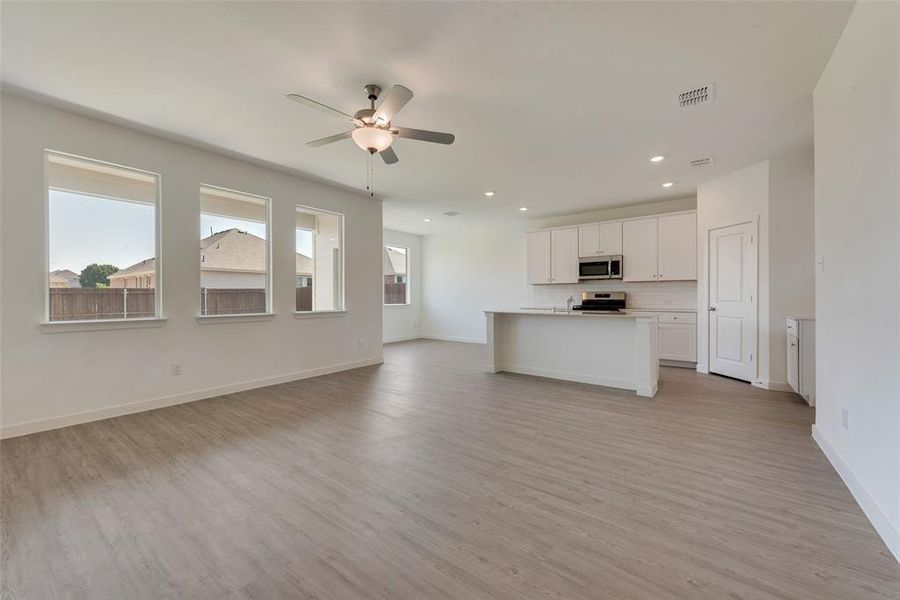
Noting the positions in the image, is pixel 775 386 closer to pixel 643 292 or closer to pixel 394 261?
pixel 643 292

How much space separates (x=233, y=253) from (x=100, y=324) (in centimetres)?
147

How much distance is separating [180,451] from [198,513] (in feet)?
3.32

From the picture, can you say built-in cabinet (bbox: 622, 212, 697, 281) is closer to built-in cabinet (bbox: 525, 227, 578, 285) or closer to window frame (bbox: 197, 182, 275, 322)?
built-in cabinet (bbox: 525, 227, 578, 285)

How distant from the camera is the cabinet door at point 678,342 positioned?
5703 millimetres

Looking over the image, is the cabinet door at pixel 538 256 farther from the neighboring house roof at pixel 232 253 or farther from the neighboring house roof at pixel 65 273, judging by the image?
the neighboring house roof at pixel 65 273

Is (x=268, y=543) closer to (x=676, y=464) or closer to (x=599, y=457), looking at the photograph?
(x=599, y=457)

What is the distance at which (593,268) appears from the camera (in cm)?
670

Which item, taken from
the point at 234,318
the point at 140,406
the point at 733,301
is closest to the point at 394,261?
the point at 234,318

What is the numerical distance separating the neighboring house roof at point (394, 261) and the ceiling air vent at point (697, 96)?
6878 mm

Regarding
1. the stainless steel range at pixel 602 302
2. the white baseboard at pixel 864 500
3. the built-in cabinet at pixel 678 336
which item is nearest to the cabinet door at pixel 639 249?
the stainless steel range at pixel 602 302

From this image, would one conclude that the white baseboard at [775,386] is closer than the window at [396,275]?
Yes

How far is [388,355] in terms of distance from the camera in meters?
7.10

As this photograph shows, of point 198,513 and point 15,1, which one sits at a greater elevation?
point 15,1

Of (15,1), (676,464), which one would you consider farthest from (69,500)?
(676,464)
